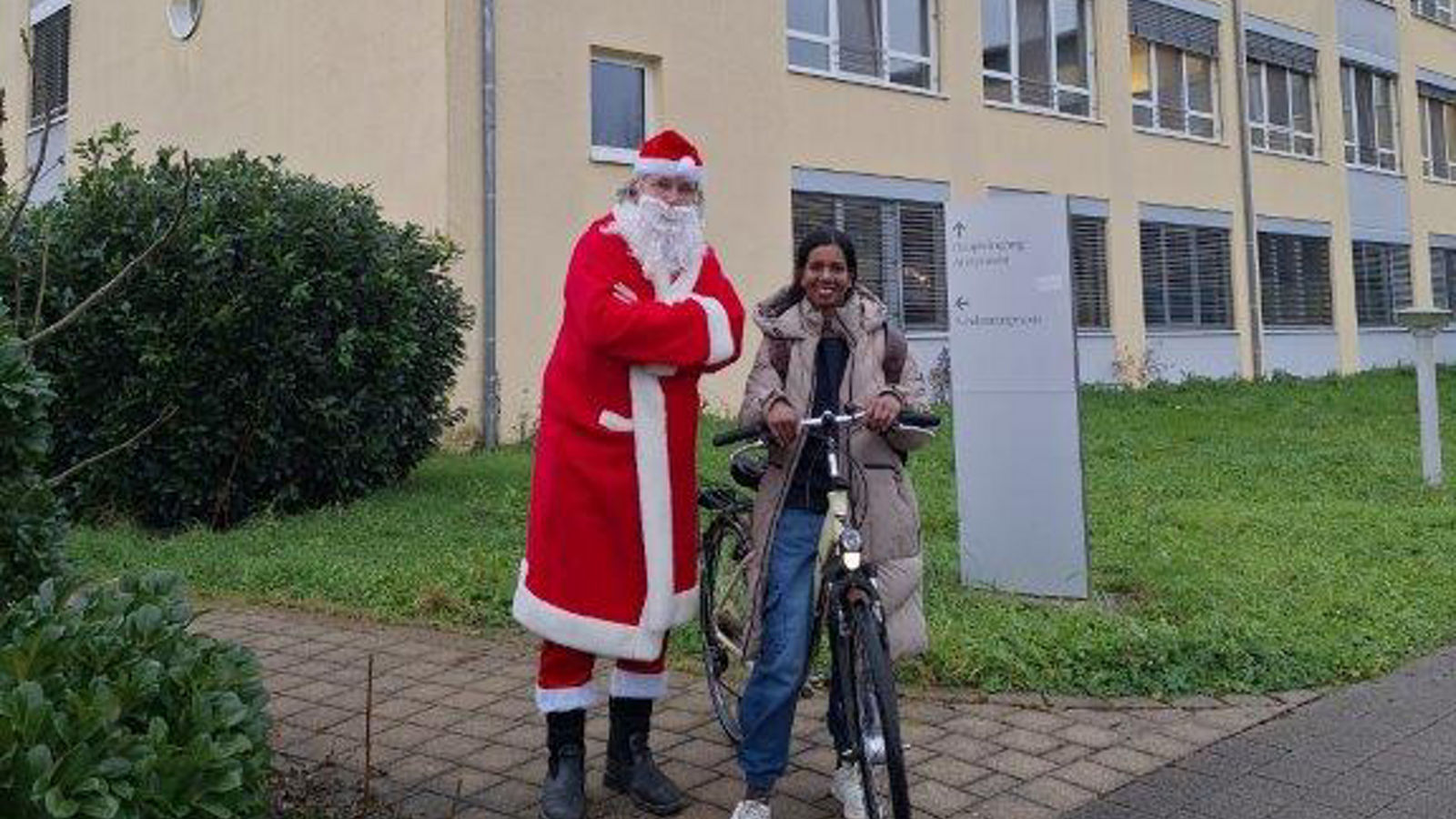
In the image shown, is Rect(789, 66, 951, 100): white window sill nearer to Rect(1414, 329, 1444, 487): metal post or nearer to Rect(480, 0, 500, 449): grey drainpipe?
Rect(480, 0, 500, 449): grey drainpipe

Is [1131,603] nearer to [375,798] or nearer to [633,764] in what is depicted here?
[633,764]

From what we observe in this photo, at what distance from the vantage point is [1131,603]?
670cm

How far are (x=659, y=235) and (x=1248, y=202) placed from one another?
71.9ft

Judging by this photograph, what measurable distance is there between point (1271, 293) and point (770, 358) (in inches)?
892

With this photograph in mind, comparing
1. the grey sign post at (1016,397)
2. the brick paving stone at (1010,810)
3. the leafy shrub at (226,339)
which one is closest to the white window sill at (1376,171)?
the grey sign post at (1016,397)

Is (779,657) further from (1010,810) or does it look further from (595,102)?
(595,102)

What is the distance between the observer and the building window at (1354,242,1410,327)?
1069 inches

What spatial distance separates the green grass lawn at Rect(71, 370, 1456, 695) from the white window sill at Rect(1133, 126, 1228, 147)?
390 inches

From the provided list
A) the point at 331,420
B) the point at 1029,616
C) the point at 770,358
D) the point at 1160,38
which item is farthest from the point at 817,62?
the point at 770,358

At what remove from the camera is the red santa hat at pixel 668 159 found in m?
4.03

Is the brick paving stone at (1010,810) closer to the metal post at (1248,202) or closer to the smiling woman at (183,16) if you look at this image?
the smiling woman at (183,16)

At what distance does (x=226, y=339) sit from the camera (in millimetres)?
8750

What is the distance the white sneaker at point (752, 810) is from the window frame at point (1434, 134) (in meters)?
30.2

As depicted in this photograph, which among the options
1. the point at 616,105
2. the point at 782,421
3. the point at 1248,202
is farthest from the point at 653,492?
the point at 1248,202
